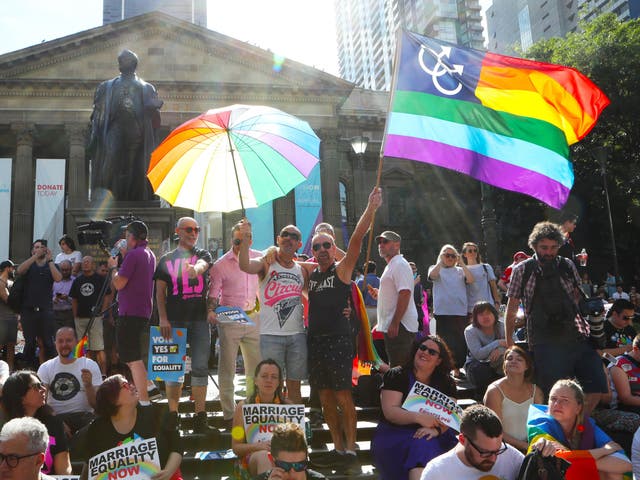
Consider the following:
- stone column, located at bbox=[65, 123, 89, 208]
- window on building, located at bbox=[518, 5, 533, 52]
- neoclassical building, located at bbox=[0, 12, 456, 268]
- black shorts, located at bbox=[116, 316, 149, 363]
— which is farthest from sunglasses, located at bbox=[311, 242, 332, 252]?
window on building, located at bbox=[518, 5, 533, 52]

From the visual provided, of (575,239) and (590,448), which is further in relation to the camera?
(575,239)

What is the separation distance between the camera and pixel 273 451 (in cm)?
366

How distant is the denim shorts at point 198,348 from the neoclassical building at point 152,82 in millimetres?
24083

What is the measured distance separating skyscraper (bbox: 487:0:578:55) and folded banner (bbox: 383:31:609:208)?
75356 millimetres

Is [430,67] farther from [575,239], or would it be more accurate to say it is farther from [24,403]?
[575,239]

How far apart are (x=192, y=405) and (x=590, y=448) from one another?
4.23 m

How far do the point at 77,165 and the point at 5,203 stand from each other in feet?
15.7

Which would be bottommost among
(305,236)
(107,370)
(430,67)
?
(107,370)

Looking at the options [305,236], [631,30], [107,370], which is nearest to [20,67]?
[305,236]

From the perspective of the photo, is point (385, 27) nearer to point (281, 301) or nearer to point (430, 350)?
point (281, 301)

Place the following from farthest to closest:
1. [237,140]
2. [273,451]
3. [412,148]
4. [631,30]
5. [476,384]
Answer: [631,30], [476,384], [237,140], [412,148], [273,451]

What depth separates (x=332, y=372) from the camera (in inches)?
199

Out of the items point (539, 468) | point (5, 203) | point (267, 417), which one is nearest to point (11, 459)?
point (267, 417)

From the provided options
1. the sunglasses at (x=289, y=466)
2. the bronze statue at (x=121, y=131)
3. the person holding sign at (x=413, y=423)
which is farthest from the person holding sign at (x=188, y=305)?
the bronze statue at (x=121, y=131)
